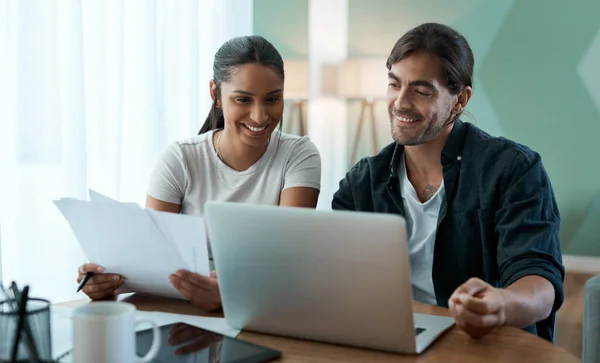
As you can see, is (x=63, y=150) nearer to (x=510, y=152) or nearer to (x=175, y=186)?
(x=175, y=186)

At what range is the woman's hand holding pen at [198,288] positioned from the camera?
125 centimetres

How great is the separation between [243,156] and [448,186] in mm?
581

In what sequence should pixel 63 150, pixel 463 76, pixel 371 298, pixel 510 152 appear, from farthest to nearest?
1. pixel 63 150
2. pixel 463 76
3. pixel 510 152
4. pixel 371 298

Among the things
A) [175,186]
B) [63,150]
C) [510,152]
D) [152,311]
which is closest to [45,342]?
[152,311]

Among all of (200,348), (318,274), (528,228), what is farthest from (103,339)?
(528,228)

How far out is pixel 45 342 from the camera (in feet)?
2.82

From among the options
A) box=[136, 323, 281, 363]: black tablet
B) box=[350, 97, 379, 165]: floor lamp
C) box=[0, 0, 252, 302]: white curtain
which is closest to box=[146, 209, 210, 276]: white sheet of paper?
box=[136, 323, 281, 363]: black tablet

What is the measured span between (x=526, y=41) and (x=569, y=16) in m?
0.22

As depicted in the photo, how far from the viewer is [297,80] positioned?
374cm

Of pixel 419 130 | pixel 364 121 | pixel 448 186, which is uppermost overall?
pixel 364 121

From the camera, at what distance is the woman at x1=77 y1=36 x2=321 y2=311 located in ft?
6.01

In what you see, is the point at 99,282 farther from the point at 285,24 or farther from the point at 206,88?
the point at 285,24

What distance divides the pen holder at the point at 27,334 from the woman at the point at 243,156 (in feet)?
3.19

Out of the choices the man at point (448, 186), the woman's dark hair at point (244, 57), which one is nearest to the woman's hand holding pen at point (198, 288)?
the man at point (448, 186)
